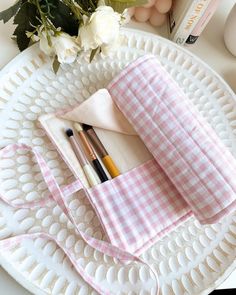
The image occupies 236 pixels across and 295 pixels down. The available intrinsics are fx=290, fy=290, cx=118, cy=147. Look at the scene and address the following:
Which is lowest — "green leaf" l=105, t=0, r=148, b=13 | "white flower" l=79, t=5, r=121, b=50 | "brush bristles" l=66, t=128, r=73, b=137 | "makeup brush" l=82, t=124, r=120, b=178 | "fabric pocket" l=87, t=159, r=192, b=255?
"fabric pocket" l=87, t=159, r=192, b=255

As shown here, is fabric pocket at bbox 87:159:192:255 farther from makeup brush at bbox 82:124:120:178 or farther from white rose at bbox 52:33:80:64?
white rose at bbox 52:33:80:64

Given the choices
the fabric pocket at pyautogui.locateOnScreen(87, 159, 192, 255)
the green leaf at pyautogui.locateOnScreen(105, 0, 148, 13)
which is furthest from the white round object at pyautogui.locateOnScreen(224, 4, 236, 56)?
the fabric pocket at pyautogui.locateOnScreen(87, 159, 192, 255)

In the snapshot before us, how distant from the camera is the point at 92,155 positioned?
15.4 inches

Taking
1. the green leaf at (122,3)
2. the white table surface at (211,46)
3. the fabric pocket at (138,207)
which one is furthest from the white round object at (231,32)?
the fabric pocket at (138,207)

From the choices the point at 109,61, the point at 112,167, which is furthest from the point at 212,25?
the point at 112,167

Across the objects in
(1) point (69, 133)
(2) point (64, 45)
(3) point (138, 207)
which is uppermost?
(2) point (64, 45)

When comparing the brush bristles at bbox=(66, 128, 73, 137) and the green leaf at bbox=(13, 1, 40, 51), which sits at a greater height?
the green leaf at bbox=(13, 1, 40, 51)

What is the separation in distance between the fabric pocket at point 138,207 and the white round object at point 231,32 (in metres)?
0.30

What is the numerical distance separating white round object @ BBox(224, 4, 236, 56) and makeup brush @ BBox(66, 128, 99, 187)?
1.10 ft

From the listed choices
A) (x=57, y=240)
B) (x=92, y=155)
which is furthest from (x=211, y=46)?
(x=57, y=240)

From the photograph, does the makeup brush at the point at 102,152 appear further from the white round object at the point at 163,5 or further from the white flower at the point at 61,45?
the white round object at the point at 163,5

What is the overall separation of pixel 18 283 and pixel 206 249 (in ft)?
0.77

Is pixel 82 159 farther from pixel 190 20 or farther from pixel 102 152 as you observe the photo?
pixel 190 20

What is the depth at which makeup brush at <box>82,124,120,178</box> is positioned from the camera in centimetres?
38
